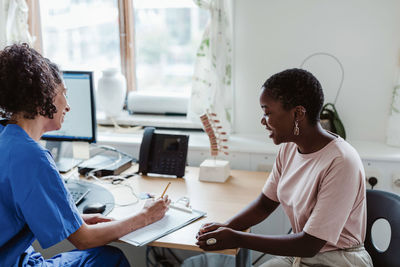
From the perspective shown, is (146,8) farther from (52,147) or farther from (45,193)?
(45,193)

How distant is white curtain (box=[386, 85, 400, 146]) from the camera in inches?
81.9

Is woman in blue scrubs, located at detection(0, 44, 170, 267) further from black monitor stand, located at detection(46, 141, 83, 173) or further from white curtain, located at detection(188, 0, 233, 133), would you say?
white curtain, located at detection(188, 0, 233, 133)

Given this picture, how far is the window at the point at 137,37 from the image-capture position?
2650 mm

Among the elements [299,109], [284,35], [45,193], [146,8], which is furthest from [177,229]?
[146,8]

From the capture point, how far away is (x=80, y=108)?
207 centimetres

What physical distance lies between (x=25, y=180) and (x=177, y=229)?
0.55 metres

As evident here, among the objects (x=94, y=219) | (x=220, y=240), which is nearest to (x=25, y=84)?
(x=94, y=219)

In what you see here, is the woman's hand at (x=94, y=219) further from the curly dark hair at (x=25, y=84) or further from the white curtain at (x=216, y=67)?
the white curtain at (x=216, y=67)

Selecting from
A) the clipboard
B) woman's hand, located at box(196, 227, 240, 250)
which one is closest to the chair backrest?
woman's hand, located at box(196, 227, 240, 250)

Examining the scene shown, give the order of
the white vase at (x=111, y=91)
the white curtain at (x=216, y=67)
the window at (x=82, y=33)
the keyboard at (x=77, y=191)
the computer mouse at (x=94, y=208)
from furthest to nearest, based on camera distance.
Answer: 1. the window at (x=82, y=33)
2. the white vase at (x=111, y=91)
3. the white curtain at (x=216, y=67)
4. the keyboard at (x=77, y=191)
5. the computer mouse at (x=94, y=208)

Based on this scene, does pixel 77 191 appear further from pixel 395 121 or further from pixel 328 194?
pixel 395 121

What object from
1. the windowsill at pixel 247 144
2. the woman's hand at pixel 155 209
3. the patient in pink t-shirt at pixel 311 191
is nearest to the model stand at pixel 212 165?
the windowsill at pixel 247 144

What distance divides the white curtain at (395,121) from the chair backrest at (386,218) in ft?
2.40

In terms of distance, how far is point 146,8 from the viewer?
2662 millimetres
